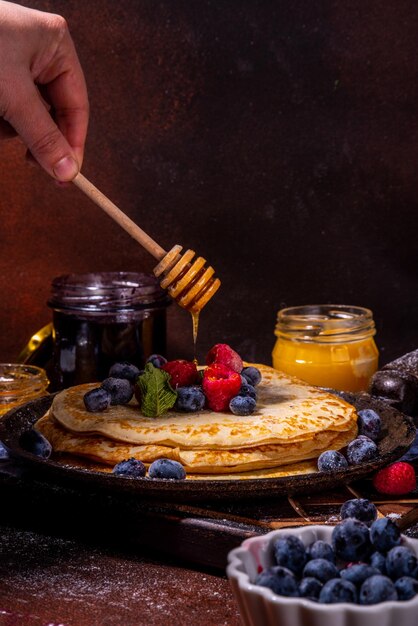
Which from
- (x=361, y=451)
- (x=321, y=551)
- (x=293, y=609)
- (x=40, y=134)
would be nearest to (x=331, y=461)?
(x=361, y=451)

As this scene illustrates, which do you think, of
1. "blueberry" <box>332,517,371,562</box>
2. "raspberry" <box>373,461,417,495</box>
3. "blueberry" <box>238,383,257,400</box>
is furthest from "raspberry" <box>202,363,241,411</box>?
"blueberry" <box>332,517,371,562</box>

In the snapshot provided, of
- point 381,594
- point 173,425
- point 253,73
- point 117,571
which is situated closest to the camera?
point 381,594

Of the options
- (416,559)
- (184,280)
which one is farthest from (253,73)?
(416,559)

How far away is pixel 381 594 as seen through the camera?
1.00 meters

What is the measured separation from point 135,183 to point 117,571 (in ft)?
5.43

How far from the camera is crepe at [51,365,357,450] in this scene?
1721 mm

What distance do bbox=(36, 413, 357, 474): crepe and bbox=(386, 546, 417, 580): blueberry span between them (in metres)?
0.64

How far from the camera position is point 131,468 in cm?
164

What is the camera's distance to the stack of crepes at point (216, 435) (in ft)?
5.61

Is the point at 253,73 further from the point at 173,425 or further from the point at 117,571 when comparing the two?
the point at 117,571

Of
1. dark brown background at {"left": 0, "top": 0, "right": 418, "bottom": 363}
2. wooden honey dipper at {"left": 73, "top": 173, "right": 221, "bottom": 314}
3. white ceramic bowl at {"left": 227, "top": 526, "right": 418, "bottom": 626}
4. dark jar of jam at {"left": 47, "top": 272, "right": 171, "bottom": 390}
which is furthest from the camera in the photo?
dark brown background at {"left": 0, "top": 0, "right": 418, "bottom": 363}

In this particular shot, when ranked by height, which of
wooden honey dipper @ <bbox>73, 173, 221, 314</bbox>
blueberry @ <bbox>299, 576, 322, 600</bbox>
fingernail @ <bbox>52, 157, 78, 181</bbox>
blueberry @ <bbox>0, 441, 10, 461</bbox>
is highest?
fingernail @ <bbox>52, 157, 78, 181</bbox>

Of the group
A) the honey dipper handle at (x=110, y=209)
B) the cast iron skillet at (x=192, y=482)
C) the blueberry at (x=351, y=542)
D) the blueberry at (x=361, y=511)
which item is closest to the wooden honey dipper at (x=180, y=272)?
the honey dipper handle at (x=110, y=209)

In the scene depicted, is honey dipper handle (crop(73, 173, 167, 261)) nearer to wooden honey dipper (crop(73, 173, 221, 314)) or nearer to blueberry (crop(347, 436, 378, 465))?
wooden honey dipper (crop(73, 173, 221, 314))
